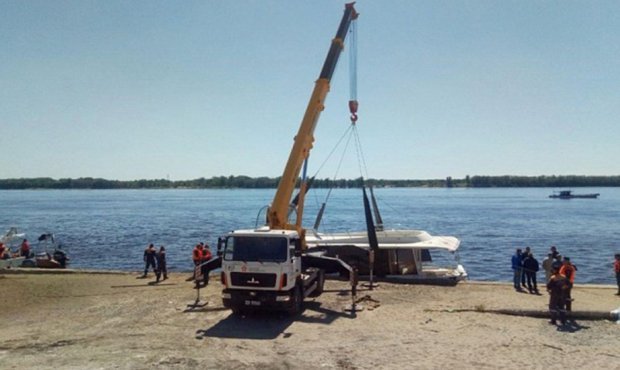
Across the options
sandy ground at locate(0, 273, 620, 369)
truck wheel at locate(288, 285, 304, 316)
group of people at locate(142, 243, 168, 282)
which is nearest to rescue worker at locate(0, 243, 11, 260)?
sandy ground at locate(0, 273, 620, 369)

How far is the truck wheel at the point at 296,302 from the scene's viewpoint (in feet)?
54.1

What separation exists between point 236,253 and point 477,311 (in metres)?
7.82

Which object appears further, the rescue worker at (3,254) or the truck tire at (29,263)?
the truck tire at (29,263)

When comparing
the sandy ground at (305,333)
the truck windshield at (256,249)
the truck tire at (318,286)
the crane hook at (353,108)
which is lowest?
the sandy ground at (305,333)

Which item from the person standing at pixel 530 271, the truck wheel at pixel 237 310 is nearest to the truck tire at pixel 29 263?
the truck wheel at pixel 237 310

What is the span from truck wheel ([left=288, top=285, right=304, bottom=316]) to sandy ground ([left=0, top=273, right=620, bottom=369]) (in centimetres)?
26

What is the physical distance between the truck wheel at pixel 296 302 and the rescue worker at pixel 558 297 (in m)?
7.42

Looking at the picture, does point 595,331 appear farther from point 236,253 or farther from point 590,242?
point 590,242

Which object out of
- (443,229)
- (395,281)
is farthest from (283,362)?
(443,229)

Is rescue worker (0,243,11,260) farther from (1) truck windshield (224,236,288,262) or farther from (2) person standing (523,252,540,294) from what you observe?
(2) person standing (523,252,540,294)

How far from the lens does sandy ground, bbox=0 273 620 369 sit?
1234cm

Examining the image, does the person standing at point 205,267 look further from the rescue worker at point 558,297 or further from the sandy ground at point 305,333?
the rescue worker at point 558,297

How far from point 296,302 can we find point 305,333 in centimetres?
199

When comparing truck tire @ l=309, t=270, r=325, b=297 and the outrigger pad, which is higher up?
the outrigger pad
